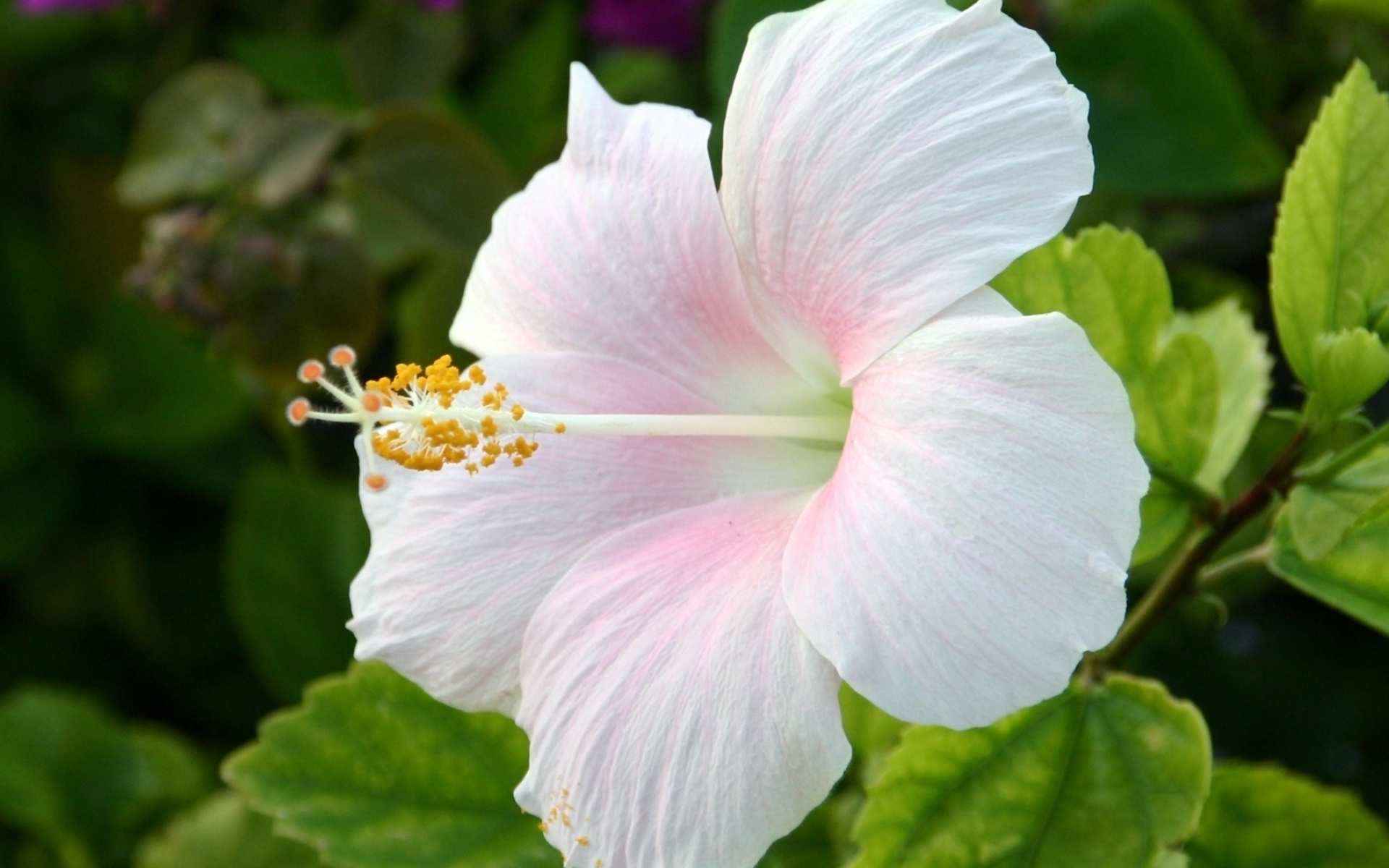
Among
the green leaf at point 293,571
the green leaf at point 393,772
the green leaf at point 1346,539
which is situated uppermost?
the green leaf at point 1346,539

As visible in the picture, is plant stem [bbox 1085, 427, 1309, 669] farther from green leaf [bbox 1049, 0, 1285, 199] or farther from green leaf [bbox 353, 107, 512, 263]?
green leaf [bbox 353, 107, 512, 263]

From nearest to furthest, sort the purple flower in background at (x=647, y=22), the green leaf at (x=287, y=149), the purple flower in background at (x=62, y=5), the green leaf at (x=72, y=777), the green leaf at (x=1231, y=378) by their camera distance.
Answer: the green leaf at (x=1231, y=378) → the green leaf at (x=287, y=149) → the green leaf at (x=72, y=777) → the purple flower in background at (x=62, y=5) → the purple flower in background at (x=647, y=22)

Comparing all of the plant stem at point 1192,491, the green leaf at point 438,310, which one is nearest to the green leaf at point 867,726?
the plant stem at point 1192,491

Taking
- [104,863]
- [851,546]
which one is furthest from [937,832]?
[104,863]

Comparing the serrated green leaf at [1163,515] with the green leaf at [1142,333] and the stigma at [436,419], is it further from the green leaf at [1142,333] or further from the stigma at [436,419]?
the stigma at [436,419]

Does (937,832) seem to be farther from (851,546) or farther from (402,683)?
(402,683)

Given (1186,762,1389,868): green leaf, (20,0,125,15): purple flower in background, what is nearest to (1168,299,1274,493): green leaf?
(1186,762,1389,868): green leaf

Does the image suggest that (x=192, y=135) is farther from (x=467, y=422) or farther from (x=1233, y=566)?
(x=1233, y=566)

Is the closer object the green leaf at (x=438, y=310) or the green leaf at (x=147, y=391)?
the green leaf at (x=438, y=310)
